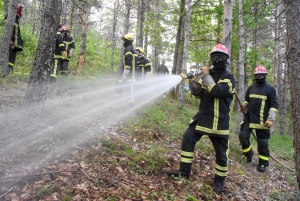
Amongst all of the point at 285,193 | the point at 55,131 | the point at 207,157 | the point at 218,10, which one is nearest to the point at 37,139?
the point at 55,131

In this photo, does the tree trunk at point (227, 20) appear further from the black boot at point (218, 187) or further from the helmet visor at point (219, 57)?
the black boot at point (218, 187)

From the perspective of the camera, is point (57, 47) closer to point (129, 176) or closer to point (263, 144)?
point (129, 176)

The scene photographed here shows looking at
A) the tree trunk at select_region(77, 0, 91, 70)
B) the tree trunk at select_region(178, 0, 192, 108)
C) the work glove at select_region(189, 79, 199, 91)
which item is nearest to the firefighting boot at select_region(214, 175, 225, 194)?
the work glove at select_region(189, 79, 199, 91)

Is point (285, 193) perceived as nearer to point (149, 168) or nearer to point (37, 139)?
point (149, 168)

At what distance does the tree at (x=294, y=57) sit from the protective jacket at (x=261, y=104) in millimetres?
2716

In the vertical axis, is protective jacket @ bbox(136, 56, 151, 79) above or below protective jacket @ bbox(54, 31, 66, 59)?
below

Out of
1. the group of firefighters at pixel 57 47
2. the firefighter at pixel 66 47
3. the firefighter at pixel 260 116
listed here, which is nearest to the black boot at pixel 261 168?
the firefighter at pixel 260 116

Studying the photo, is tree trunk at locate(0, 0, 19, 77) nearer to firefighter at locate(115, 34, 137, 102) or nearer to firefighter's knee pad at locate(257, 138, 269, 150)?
firefighter at locate(115, 34, 137, 102)

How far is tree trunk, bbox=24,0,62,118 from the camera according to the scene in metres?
4.96

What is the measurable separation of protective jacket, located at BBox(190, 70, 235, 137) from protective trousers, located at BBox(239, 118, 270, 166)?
2.38 m

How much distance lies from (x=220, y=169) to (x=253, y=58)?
29.9 ft

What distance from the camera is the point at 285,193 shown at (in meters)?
5.38

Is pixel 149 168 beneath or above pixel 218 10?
beneath

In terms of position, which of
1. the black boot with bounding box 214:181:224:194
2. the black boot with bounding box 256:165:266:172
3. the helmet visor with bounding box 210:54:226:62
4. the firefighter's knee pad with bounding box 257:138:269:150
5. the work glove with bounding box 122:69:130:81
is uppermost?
the helmet visor with bounding box 210:54:226:62
